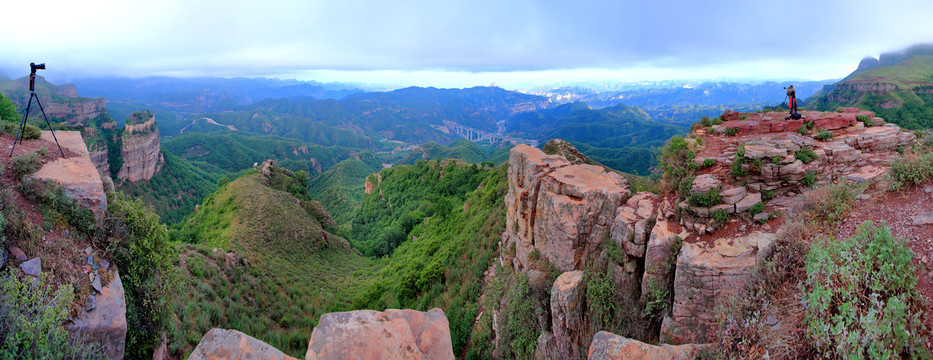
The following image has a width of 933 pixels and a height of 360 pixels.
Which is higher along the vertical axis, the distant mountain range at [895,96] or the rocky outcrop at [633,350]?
the distant mountain range at [895,96]

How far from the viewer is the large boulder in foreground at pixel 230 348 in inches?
232

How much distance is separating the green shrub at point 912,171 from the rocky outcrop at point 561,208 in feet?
19.4

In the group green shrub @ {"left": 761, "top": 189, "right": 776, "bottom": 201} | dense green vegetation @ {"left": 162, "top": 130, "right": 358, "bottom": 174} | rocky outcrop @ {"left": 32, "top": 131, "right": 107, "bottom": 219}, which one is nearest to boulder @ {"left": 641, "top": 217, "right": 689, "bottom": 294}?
green shrub @ {"left": 761, "top": 189, "right": 776, "bottom": 201}

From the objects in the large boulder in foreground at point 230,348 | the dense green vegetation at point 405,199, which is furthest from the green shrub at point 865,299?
the dense green vegetation at point 405,199

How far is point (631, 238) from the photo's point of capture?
33.9 ft

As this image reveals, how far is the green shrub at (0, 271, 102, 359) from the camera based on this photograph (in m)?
4.95

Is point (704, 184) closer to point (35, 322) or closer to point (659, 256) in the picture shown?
point (659, 256)

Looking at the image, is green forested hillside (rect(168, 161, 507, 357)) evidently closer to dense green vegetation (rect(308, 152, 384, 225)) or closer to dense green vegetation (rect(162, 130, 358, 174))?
dense green vegetation (rect(308, 152, 384, 225))

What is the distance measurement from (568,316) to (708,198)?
5199 millimetres

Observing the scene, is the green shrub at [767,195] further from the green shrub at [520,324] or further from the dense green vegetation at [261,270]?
the dense green vegetation at [261,270]

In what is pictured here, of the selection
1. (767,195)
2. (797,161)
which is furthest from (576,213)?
(797,161)

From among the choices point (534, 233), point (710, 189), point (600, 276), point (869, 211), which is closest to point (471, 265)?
point (534, 233)

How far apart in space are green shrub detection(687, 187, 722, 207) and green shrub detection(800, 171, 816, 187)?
7.97 feet

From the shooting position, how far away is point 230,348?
6.05 m
